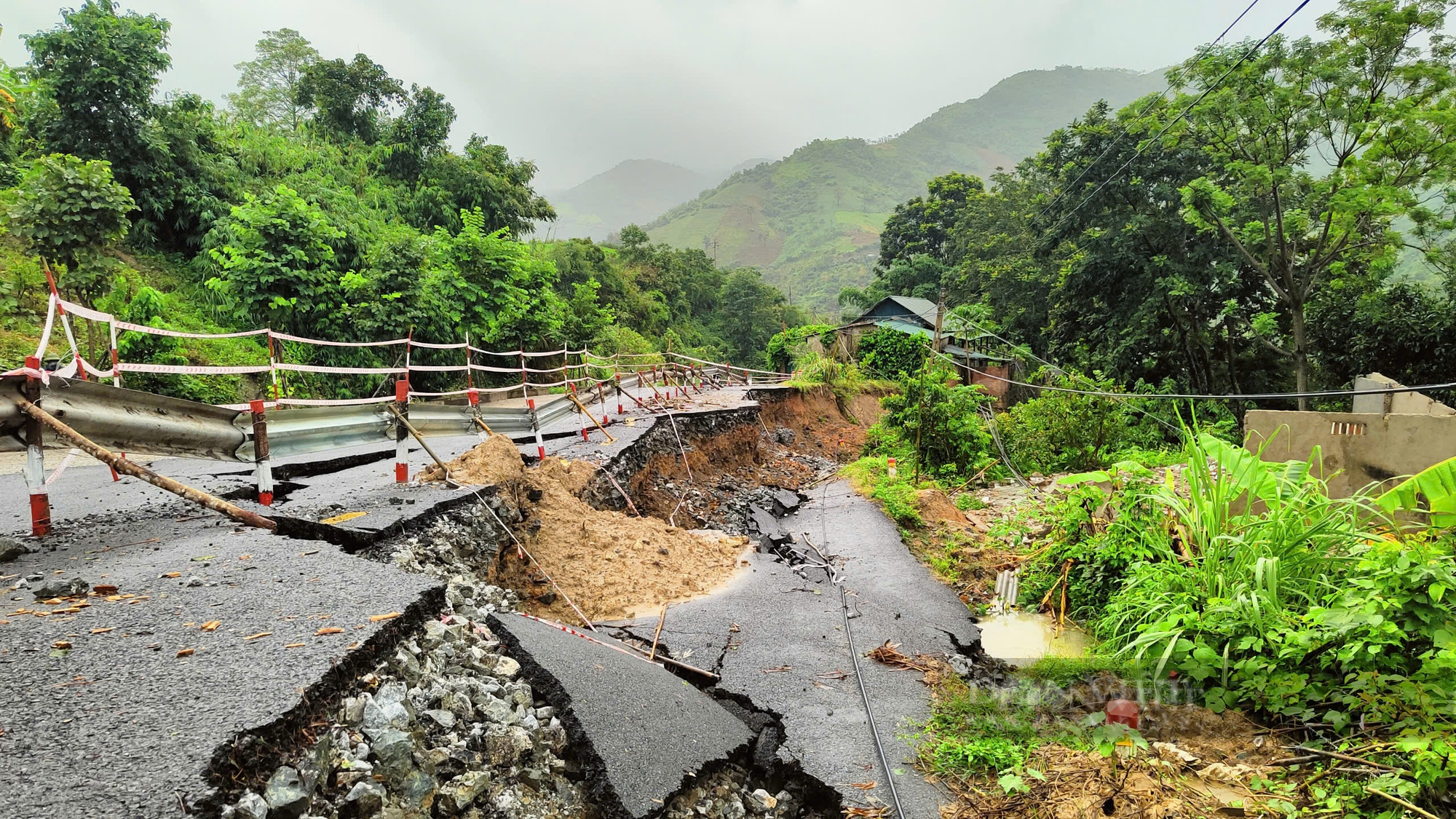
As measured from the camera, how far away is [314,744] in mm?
2125

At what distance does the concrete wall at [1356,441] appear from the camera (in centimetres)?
486

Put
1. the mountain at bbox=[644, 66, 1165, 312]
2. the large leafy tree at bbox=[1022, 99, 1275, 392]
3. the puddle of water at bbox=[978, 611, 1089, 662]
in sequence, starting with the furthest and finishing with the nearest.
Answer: the mountain at bbox=[644, 66, 1165, 312] → the large leafy tree at bbox=[1022, 99, 1275, 392] → the puddle of water at bbox=[978, 611, 1089, 662]

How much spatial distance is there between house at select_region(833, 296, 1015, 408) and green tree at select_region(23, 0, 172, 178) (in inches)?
888

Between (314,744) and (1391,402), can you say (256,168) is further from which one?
(1391,402)

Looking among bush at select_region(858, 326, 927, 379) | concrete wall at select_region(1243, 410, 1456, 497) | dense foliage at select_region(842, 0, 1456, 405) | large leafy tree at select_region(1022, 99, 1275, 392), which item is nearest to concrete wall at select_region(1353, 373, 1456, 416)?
concrete wall at select_region(1243, 410, 1456, 497)

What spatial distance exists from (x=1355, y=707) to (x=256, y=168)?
24933 mm

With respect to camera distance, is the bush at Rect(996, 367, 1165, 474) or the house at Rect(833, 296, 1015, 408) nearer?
the bush at Rect(996, 367, 1165, 474)

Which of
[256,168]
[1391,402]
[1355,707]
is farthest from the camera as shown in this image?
[256,168]

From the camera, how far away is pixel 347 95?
969 inches

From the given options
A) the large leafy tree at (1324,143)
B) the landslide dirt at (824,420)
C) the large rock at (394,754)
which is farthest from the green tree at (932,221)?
the large rock at (394,754)

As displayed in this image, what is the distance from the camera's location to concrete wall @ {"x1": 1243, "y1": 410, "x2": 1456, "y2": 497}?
486 cm

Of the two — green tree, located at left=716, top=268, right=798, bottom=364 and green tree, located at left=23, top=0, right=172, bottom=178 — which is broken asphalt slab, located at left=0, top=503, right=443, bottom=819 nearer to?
green tree, located at left=23, top=0, right=172, bottom=178

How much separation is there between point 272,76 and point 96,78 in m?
23.4

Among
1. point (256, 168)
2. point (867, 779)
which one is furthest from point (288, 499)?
point (256, 168)
